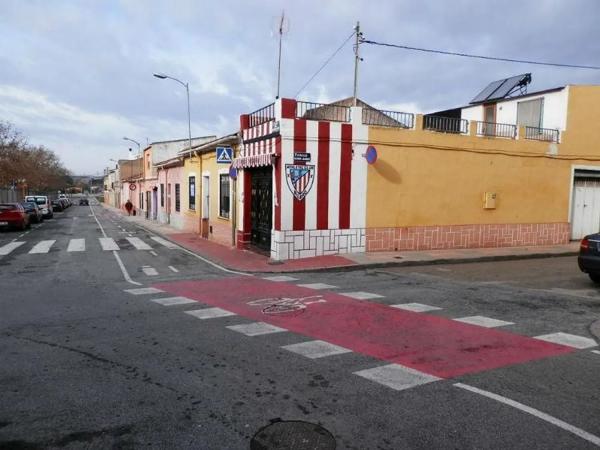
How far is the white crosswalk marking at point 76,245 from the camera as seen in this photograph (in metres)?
16.7

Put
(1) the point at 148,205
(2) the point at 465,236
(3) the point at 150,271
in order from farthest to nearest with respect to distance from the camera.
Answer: (1) the point at 148,205, (2) the point at 465,236, (3) the point at 150,271

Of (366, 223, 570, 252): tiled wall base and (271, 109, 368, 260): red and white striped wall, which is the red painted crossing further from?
(366, 223, 570, 252): tiled wall base

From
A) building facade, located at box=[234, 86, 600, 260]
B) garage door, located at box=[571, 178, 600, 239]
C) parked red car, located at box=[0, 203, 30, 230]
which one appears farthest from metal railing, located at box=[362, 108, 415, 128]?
parked red car, located at box=[0, 203, 30, 230]

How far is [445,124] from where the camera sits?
50.0ft

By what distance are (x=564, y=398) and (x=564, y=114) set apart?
1544 centimetres

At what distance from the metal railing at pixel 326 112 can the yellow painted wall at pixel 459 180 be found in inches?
36.2

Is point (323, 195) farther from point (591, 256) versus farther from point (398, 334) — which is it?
point (398, 334)

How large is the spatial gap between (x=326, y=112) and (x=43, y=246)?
38.4 ft

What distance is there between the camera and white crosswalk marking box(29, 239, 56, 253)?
16281mm

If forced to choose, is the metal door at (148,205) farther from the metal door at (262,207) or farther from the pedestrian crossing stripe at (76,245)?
the metal door at (262,207)

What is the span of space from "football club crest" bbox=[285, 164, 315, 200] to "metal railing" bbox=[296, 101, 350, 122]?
1441mm

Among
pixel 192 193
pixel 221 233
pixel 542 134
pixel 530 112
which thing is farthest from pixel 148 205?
pixel 542 134

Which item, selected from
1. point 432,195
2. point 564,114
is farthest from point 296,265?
point 564,114

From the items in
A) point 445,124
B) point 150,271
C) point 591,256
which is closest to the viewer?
point 591,256
